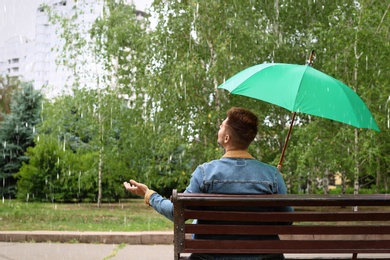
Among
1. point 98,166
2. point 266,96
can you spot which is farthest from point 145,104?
point 266,96

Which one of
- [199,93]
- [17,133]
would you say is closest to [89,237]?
[199,93]

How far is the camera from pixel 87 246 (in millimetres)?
9977

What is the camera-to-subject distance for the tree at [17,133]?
3123 centimetres

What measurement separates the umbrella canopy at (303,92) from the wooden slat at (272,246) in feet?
3.79

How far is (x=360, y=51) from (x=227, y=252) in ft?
50.9

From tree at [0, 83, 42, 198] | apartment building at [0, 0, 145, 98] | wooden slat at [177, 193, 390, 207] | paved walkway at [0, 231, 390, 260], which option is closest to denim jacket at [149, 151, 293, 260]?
wooden slat at [177, 193, 390, 207]

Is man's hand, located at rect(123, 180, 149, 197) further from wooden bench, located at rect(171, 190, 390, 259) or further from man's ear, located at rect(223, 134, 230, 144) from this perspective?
man's ear, located at rect(223, 134, 230, 144)

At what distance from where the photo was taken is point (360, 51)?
722 inches

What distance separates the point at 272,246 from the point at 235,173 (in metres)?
0.47

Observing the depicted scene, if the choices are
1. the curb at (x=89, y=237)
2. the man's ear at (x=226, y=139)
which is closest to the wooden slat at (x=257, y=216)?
the man's ear at (x=226, y=139)

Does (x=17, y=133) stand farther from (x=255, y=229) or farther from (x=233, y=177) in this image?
(x=255, y=229)

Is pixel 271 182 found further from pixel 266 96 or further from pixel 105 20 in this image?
pixel 105 20

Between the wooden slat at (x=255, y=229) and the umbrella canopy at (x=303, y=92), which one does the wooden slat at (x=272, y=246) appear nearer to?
the wooden slat at (x=255, y=229)

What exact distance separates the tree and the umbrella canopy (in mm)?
27101
